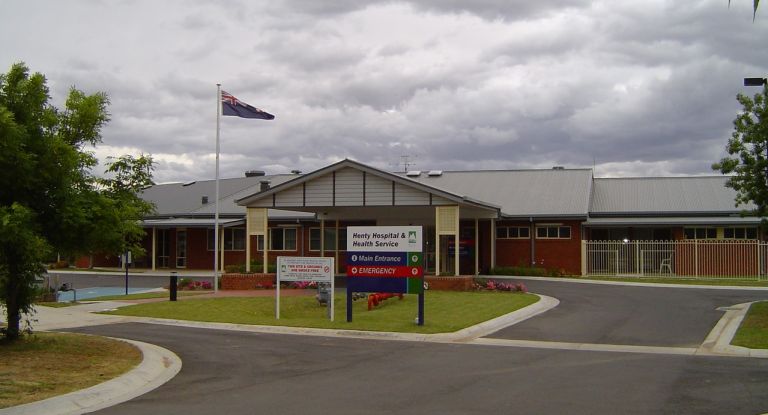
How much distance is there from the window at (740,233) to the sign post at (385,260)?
964 inches

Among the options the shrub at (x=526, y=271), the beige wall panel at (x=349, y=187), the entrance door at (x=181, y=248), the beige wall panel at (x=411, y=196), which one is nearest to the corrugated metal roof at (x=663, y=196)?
the shrub at (x=526, y=271)

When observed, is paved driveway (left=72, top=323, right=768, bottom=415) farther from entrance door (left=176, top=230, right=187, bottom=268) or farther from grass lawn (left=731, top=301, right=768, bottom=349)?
entrance door (left=176, top=230, right=187, bottom=268)

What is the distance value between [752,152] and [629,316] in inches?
207

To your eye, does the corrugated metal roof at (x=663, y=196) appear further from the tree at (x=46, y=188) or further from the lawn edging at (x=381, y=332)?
the tree at (x=46, y=188)

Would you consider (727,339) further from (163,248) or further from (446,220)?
(163,248)

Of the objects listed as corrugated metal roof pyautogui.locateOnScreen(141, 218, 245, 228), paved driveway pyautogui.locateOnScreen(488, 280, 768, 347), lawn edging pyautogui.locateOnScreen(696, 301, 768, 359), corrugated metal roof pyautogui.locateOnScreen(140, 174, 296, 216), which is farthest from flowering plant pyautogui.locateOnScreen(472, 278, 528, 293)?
corrugated metal roof pyautogui.locateOnScreen(140, 174, 296, 216)

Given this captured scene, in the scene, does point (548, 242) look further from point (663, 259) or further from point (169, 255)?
point (169, 255)

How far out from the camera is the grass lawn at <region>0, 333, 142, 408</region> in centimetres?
1004

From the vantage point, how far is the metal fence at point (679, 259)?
33.7 metres

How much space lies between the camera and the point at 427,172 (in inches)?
1877

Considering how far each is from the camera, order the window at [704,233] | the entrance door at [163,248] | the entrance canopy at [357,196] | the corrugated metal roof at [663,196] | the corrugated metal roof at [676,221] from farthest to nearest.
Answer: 1. the entrance door at [163,248]
2. the corrugated metal roof at [663,196]
3. the window at [704,233]
4. the corrugated metal roof at [676,221]
5. the entrance canopy at [357,196]

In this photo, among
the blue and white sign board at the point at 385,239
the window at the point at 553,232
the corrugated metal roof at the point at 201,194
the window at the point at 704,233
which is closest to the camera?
the blue and white sign board at the point at 385,239

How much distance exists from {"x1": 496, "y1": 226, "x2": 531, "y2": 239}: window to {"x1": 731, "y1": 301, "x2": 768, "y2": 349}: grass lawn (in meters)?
18.7

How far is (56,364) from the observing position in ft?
39.9
